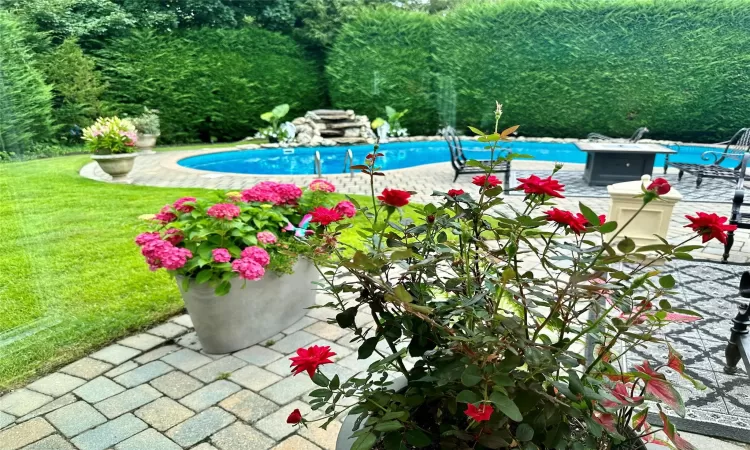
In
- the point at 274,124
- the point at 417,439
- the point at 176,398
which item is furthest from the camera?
the point at 274,124

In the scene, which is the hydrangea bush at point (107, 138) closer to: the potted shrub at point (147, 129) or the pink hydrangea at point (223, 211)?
the potted shrub at point (147, 129)

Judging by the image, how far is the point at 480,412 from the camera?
0.76 metres

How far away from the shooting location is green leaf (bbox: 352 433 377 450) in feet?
2.72

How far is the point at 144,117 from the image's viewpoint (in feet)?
34.1

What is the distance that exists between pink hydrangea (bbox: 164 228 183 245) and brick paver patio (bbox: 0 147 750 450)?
591mm

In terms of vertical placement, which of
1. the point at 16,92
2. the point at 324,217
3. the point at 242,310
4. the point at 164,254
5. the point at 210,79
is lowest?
the point at 242,310

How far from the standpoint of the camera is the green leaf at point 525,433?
2.69 feet

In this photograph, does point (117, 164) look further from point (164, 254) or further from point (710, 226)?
point (710, 226)

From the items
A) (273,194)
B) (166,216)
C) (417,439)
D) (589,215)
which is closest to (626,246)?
(589,215)

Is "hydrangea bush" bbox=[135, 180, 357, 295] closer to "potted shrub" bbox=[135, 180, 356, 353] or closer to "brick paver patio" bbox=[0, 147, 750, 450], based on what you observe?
"potted shrub" bbox=[135, 180, 356, 353]

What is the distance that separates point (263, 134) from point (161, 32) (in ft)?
11.0

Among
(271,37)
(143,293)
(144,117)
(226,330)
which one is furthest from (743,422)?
(271,37)

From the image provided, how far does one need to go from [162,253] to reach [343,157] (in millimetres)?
8849

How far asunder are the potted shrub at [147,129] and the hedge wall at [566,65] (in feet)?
A: 16.5
